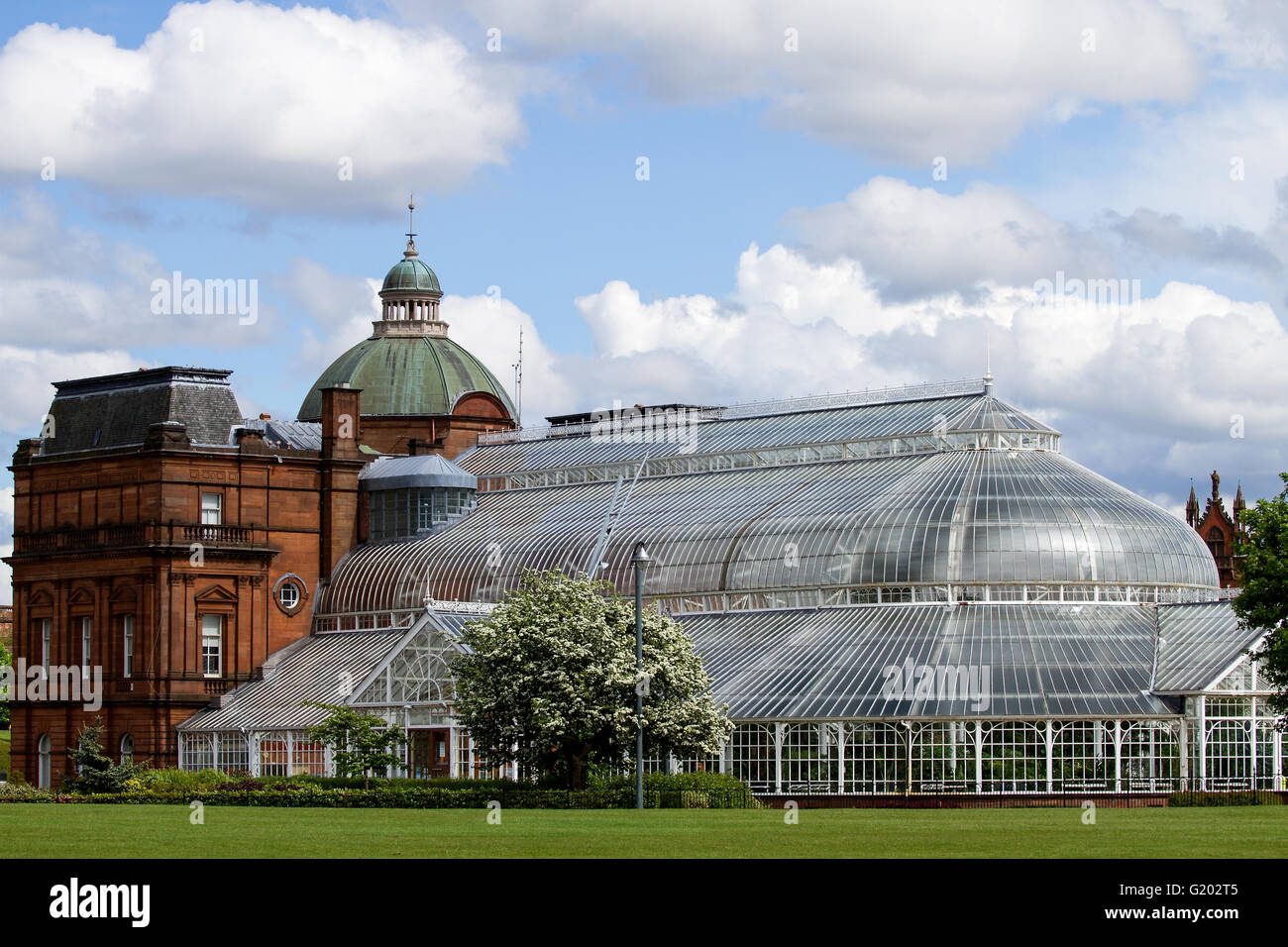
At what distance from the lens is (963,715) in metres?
79.4

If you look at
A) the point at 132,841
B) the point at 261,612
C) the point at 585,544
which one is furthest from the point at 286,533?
the point at 132,841

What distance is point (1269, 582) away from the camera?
71625mm

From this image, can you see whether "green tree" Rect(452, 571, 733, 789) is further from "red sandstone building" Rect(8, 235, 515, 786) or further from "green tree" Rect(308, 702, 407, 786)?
"red sandstone building" Rect(8, 235, 515, 786)

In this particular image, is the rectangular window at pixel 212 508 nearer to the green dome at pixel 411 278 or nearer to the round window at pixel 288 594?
the round window at pixel 288 594

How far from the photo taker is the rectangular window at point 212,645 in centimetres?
10988

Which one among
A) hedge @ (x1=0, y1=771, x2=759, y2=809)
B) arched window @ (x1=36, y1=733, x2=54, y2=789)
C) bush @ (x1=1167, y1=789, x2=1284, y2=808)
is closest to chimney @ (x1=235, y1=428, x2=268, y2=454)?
arched window @ (x1=36, y1=733, x2=54, y2=789)

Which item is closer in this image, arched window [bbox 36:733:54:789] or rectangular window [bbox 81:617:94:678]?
rectangular window [bbox 81:617:94:678]

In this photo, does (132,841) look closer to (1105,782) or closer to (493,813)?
(493,813)

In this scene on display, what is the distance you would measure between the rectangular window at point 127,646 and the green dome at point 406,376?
22.8 meters

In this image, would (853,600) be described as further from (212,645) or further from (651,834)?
(651,834)

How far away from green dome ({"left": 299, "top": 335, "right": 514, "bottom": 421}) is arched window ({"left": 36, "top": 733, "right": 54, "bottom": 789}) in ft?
86.1

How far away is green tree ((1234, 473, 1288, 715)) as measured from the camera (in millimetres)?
71438

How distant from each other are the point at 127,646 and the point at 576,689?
43.1 m
